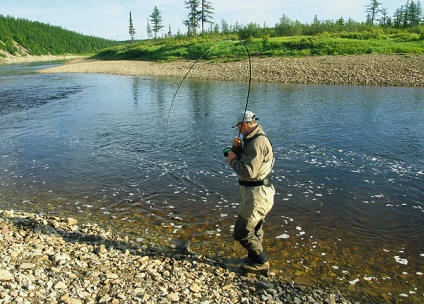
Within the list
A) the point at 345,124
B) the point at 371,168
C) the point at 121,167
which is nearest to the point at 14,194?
the point at 121,167

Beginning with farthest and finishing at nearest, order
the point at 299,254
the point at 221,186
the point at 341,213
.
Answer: the point at 221,186 < the point at 341,213 < the point at 299,254

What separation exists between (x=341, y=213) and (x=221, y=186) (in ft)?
10.0

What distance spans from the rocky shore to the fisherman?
1.30 feet

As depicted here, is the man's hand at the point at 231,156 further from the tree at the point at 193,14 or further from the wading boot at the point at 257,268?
the tree at the point at 193,14

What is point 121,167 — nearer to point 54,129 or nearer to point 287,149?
point 287,149

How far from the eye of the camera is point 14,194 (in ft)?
27.4

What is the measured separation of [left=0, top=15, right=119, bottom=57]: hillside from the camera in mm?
114944

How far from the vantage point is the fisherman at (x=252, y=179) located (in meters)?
5.00

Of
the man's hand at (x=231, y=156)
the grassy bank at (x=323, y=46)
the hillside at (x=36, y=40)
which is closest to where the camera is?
the man's hand at (x=231, y=156)

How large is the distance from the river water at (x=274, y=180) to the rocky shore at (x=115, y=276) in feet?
1.44

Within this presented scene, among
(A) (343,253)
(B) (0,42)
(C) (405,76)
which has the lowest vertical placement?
(A) (343,253)

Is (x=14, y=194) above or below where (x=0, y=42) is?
below

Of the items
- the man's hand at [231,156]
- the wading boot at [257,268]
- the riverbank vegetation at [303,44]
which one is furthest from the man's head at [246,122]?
the riverbank vegetation at [303,44]

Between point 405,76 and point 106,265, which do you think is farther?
point 405,76
